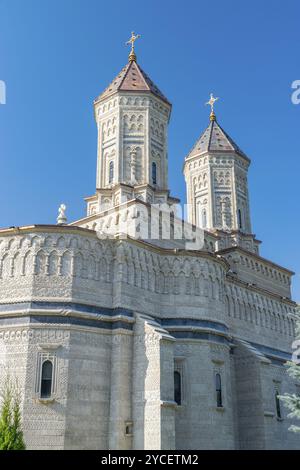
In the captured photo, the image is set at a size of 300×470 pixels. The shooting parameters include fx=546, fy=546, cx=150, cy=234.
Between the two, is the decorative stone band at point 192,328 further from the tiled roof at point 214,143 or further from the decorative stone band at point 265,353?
the tiled roof at point 214,143

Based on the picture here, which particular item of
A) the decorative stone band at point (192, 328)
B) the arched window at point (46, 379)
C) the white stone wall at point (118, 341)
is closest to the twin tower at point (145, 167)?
the white stone wall at point (118, 341)

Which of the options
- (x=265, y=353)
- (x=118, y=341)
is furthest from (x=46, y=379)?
(x=265, y=353)

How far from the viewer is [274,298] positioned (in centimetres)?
2956

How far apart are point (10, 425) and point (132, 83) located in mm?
18258

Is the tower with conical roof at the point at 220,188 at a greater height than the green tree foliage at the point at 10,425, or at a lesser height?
greater

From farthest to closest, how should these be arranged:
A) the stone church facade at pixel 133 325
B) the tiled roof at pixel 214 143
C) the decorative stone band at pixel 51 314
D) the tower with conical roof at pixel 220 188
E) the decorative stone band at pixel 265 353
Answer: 1. the tiled roof at pixel 214 143
2. the tower with conical roof at pixel 220 188
3. the decorative stone band at pixel 265 353
4. the decorative stone band at pixel 51 314
5. the stone church facade at pixel 133 325

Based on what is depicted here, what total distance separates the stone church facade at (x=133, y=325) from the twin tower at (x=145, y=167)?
0.07 m

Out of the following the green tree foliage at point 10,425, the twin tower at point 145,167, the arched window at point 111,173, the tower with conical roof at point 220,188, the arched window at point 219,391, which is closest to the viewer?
the green tree foliage at point 10,425

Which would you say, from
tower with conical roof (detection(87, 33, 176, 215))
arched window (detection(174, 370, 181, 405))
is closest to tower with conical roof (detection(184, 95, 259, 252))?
tower with conical roof (detection(87, 33, 176, 215))

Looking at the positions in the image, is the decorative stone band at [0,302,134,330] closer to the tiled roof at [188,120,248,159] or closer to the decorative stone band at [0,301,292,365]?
the decorative stone band at [0,301,292,365]

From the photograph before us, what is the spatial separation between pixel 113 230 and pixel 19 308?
263 inches

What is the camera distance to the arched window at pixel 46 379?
1850cm

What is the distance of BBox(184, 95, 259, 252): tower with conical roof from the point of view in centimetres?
3219
